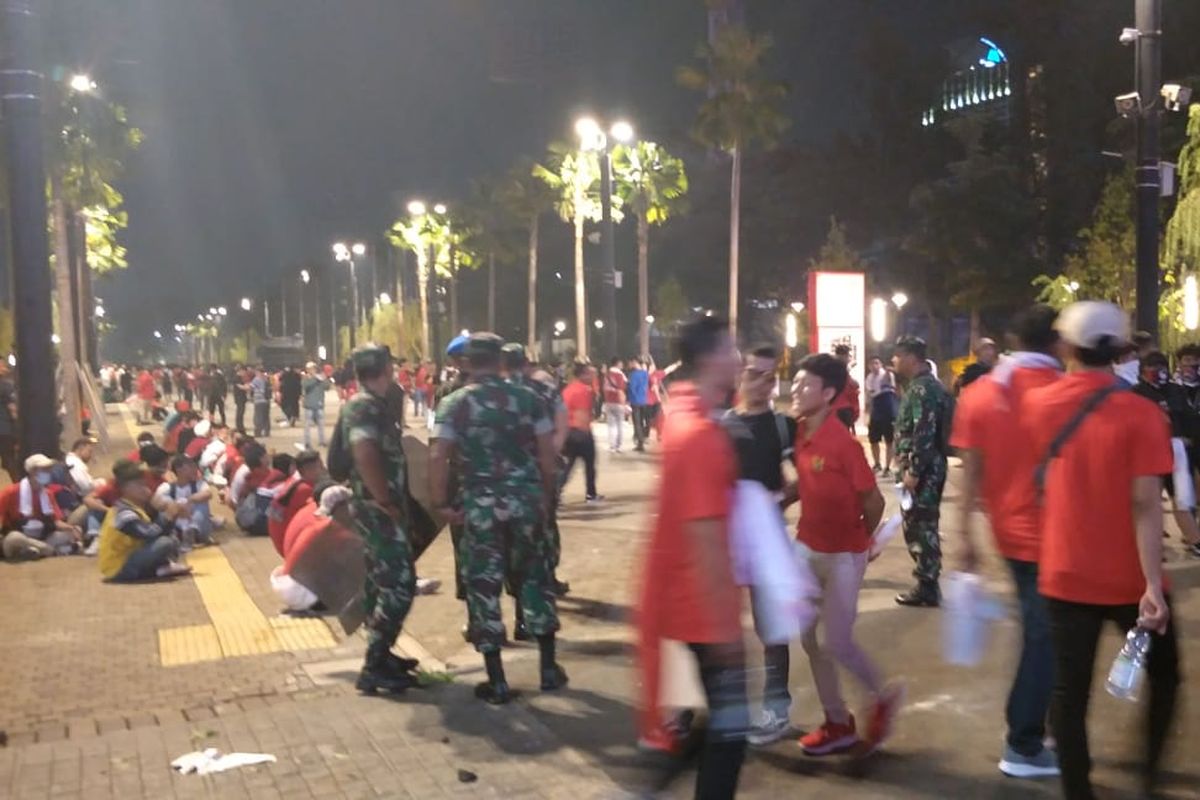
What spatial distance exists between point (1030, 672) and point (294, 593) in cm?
531

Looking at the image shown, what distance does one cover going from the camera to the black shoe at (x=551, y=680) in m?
6.28

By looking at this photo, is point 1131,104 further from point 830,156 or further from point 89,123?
point 830,156

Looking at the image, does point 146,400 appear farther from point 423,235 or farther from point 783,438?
point 783,438

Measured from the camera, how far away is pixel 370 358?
6.34 meters

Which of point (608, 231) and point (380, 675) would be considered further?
point (608, 231)

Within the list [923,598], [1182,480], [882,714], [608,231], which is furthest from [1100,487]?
[608,231]

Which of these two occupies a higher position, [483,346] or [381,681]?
[483,346]

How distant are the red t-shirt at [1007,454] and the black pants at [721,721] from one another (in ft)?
5.35

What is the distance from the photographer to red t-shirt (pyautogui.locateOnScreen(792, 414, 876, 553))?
16.2ft

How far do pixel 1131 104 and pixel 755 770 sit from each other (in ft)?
33.8

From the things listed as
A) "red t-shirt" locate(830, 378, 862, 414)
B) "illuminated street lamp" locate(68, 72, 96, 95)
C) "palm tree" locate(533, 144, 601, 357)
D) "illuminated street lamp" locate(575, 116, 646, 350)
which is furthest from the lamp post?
Result: "red t-shirt" locate(830, 378, 862, 414)

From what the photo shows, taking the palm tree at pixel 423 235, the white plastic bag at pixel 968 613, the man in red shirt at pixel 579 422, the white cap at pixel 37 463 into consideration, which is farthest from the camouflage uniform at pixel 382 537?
the palm tree at pixel 423 235

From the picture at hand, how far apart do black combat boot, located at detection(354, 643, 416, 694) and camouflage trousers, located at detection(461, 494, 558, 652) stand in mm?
535

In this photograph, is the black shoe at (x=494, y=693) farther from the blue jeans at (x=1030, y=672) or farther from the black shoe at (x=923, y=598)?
the black shoe at (x=923, y=598)
